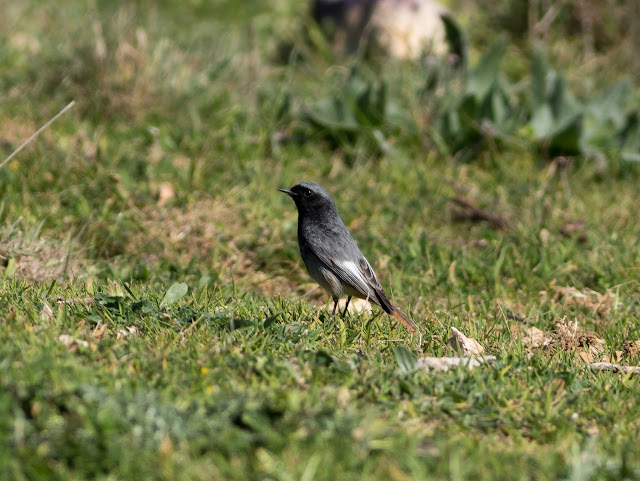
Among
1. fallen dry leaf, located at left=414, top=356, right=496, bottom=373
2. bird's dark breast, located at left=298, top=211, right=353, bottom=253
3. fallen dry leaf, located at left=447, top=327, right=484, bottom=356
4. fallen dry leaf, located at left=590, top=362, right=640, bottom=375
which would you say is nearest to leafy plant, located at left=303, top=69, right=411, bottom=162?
bird's dark breast, located at left=298, top=211, right=353, bottom=253

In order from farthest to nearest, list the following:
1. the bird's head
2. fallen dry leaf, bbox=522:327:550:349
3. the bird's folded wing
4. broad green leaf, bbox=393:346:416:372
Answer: the bird's head, the bird's folded wing, fallen dry leaf, bbox=522:327:550:349, broad green leaf, bbox=393:346:416:372

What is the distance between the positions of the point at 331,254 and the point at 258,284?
0.82 m

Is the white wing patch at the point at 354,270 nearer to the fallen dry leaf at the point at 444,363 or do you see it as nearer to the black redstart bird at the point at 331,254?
the black redstart bird at the point at 331,254

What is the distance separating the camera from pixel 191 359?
3.54m

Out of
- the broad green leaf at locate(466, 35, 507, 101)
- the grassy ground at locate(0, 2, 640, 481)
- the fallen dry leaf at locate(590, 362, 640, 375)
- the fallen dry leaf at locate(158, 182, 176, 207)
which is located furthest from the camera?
the broad green leaf at locate(466, 35, 507, 101)

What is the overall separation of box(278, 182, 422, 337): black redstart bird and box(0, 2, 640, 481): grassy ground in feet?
0.80

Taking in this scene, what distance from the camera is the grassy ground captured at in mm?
2916

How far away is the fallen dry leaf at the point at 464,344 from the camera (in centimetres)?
420

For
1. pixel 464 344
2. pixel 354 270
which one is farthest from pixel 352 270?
pixel 464 344

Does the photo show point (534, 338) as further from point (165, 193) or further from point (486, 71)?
point (486, 71)

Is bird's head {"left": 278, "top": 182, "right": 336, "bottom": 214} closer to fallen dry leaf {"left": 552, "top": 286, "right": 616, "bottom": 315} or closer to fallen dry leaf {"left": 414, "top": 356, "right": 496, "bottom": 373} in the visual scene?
fallen dry leaf {"left": 552, "top": 286, "right": 616, "bottom": 315}

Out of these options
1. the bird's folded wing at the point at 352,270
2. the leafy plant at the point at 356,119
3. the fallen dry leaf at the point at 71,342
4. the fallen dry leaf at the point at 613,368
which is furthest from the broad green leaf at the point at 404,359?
the leafy plant at the point at 356,119

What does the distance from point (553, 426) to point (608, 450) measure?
0.27 metres

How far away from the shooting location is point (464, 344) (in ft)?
13.9
